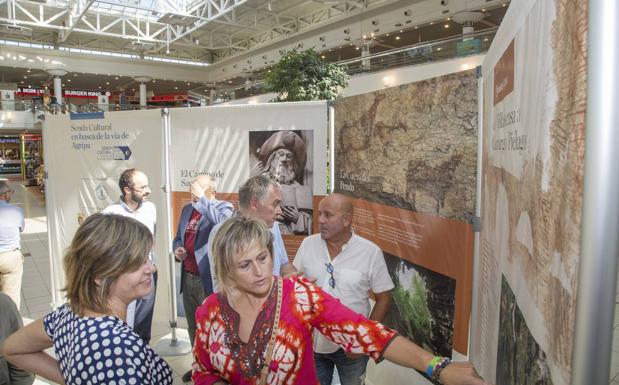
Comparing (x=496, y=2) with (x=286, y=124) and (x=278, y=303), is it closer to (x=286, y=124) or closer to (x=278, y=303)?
(x=286, y=124)

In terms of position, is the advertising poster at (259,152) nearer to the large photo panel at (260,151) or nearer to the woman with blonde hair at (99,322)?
the large photo panel at (260,151)

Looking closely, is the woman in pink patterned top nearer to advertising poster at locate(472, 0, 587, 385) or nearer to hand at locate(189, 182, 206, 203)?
advertising poster at locate(472, 0, 587, 385)

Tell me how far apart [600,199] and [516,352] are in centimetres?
67

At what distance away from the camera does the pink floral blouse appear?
1420 millimetres

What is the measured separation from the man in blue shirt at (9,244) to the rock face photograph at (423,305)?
3889 millimetres

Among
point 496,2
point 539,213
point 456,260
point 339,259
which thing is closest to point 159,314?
point 339,259

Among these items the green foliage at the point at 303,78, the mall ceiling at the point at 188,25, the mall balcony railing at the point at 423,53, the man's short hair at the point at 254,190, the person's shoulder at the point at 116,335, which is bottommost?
the person's shoulder at the point at 116,335

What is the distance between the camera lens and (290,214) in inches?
147

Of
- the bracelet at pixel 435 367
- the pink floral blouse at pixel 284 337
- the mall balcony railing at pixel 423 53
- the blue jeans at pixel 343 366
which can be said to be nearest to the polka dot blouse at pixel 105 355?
the pink floral blouse at pixel 284 337

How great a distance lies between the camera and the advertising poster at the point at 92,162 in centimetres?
438

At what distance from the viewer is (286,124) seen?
373 centimetres

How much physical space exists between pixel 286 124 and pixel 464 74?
192 centimetres

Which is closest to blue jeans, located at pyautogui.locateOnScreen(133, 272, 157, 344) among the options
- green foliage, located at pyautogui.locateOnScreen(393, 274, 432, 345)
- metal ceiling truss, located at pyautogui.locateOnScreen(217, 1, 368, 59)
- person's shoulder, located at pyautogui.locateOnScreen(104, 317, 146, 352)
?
green foliage, located at pyautogui.locateOnScreen(393, 274, 432, 345)

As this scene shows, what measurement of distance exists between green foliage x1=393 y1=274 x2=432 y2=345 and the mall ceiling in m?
15.2
